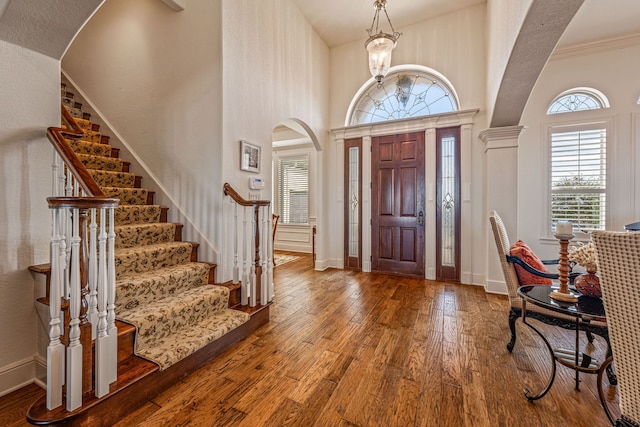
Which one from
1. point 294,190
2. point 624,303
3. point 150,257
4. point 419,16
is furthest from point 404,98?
point 150,257

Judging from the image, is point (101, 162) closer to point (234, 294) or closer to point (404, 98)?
point (234, 294)

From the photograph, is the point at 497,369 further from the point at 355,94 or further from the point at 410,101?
the point at 355,94

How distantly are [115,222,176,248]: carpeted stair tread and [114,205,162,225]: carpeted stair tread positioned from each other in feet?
0.50

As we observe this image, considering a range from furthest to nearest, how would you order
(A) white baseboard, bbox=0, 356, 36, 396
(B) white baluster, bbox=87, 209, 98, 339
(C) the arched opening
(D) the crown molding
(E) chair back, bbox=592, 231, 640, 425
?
(C) the arched opening
(D) the crown molding
(A) white baseboard, bbox=0, 356, 36, 396
(B) white baluster, bbox=87, 209, 98, 339
(E) chair back, bbox=592, 231, 640, 425

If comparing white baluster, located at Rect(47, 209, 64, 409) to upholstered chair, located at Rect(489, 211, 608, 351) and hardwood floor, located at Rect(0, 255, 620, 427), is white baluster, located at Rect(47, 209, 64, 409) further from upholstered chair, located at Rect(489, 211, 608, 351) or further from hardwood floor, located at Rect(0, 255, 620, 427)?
upholstered chair, located at Rect(489, 211, 608, 351)

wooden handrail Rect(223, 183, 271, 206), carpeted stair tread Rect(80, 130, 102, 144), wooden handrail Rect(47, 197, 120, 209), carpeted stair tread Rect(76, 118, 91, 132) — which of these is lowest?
wooden handrail Rect(47, 197, 120, 209)

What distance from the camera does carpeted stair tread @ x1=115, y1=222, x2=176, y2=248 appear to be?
2.47 meters

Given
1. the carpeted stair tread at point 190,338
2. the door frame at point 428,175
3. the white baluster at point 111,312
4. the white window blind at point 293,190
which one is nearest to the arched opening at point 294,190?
the white window blind at point 293,190

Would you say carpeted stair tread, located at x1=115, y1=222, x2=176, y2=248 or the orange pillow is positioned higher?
carpeted stair tread, located at x1=115, y1=222, x2=176, y2=248

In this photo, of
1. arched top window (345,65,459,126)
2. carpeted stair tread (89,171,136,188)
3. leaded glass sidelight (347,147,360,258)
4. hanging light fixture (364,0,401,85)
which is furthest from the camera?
leaded glass sidelight (347,147,360,258)

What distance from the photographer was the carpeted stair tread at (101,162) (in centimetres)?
298

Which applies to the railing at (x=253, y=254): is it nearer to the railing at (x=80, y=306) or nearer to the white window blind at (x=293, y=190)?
the railing at (x=80, y=306)

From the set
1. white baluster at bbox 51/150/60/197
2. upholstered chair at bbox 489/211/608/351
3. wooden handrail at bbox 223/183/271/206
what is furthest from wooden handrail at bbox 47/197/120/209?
upholstered chair at bbox 489/211/608/351

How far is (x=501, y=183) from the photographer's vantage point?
3.56 meters
